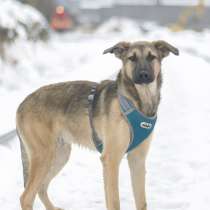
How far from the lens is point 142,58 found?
211 inches

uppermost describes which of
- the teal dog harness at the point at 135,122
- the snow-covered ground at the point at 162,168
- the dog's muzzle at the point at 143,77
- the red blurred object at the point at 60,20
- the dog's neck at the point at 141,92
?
the dog's muzzle at the point at 143,77

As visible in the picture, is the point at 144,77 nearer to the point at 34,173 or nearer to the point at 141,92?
the point at 141,92

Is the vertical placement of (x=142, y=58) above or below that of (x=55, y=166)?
above

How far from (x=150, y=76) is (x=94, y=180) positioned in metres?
2.39

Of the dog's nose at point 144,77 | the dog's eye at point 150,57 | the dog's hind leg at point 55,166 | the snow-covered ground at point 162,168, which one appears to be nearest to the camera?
the dog's nose at point 144,77

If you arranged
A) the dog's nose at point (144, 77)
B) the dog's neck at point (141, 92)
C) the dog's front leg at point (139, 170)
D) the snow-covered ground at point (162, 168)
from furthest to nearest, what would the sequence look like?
the snow-covered ground at point (162, 168) → the dog's front leg at point (139, 170) → the dog's neck at point (141, 92) → the dog's nose at point (144, 77)

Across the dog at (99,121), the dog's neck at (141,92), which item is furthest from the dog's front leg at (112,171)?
the dog's neck at (141,92)

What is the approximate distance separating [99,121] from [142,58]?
710 mm

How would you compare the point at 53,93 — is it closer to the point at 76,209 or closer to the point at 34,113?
the point at 34,113

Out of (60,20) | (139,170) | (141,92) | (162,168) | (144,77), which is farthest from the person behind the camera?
(60,20)

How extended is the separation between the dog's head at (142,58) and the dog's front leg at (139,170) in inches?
25.8

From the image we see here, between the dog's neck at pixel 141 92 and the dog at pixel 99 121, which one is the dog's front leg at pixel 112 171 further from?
the dog's neck at pixel 141 92

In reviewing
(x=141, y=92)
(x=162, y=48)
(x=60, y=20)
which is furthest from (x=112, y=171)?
Answer: (x=60, y=20)

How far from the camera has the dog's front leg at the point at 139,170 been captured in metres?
5.66
